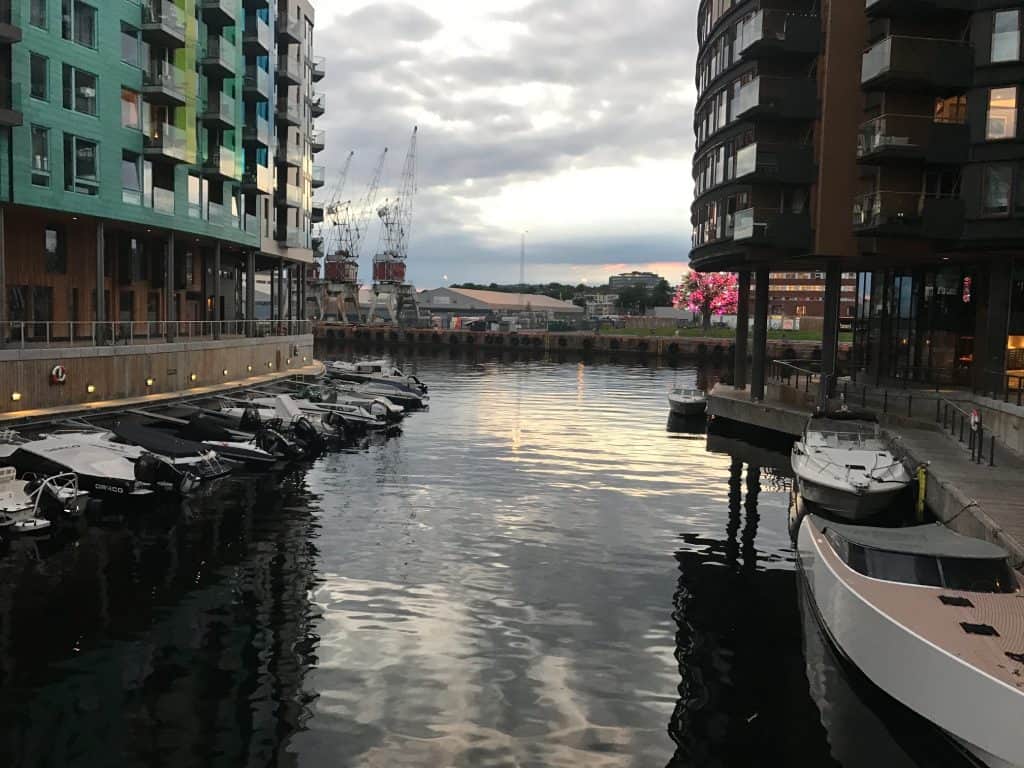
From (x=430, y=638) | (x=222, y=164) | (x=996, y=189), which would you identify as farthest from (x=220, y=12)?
(x=430, y=638)

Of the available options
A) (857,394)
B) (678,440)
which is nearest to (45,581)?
(678,440)

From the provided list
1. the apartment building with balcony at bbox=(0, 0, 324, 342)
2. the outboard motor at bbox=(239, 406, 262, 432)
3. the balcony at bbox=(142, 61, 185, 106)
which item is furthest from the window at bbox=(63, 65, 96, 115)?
the outboard motor at bbox=(239, 406, 262, 432)

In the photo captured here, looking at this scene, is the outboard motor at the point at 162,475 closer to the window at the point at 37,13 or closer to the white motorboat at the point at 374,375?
the window at the point at 37,13

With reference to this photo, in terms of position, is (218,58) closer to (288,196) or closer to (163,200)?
(163,200)

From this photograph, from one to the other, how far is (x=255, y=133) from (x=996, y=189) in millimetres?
53498

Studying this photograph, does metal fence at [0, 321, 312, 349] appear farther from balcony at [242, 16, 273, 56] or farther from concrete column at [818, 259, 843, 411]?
concrete column at [818, 259, 843, 411]

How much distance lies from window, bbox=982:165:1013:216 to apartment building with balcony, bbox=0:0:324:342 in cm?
4529

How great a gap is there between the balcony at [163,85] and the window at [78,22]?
4914 mm

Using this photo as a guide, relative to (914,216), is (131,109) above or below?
above

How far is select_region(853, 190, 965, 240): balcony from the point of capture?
43.6 m

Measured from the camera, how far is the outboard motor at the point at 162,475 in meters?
31.3

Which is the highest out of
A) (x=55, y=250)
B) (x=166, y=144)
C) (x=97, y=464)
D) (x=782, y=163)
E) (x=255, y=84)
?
(x=255, y=84)

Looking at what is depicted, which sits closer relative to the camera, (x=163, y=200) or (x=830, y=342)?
(x=830, y=342)

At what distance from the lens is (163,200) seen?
52.2 metres
